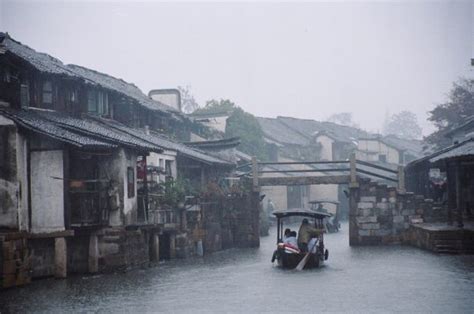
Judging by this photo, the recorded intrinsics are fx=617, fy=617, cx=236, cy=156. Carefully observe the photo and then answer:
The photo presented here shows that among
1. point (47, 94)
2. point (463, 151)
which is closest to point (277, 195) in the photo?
point (463, 151)

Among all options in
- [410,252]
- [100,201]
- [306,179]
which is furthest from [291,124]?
[100,201]

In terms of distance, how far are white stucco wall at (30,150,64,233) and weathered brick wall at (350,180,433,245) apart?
1778cm

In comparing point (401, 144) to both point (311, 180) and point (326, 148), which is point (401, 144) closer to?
point (326, 148)

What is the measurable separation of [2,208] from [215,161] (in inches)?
644

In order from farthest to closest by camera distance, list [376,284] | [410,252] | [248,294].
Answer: [410,252], [376,284], [248,294]

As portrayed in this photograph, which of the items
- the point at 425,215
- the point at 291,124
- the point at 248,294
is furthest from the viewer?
the point at 291,124

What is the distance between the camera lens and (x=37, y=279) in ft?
75.5

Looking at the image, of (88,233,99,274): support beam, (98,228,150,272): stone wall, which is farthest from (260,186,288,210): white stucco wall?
(88,233,99,274): support beam

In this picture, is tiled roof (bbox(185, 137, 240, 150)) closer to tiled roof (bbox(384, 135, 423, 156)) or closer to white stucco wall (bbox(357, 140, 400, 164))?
white stucco wall (bbox(357, 140, 400, 164))

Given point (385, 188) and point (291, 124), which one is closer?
point (385, 188)

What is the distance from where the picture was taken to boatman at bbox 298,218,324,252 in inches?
992

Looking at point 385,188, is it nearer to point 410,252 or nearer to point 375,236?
point 375,236

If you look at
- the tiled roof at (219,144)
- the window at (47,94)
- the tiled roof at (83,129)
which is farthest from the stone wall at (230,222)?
the window at (47,94)

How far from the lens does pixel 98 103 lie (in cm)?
3350
